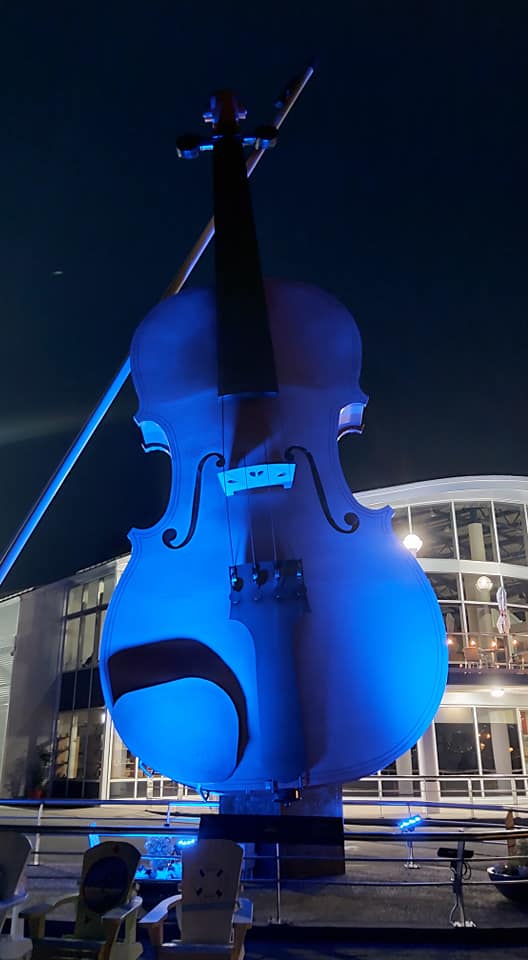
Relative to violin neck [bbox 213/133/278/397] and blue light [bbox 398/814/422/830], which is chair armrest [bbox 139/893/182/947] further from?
violin neck [bbox 213/133/278/397]

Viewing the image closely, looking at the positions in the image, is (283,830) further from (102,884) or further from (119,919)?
(102,884)

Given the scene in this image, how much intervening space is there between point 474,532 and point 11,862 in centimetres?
1803

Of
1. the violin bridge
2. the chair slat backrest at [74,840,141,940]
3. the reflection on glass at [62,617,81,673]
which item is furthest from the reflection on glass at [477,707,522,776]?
the violin bridge

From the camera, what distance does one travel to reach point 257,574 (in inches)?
141

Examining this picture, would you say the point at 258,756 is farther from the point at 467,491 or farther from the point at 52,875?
the point at 467,491

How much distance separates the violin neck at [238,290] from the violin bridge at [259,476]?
493mm

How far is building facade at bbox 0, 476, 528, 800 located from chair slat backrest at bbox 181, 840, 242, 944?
1368 cm

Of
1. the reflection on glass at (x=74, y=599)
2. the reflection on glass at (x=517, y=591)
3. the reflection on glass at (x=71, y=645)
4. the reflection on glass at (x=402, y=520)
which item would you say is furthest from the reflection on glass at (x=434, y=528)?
the reflection on glass at (x=71, y=645)

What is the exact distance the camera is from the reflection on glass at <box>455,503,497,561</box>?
20.5 m

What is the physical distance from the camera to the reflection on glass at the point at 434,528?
790 inches

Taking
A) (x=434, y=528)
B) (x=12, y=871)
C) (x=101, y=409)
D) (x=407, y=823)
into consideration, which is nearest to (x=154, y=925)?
(x=12, y=871)

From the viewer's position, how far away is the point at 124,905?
155 inches

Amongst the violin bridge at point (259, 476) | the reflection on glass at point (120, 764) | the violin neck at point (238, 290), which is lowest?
the reflection on glass at point (120, 764)

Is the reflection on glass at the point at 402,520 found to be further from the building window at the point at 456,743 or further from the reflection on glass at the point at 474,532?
the building window at the point at 456,743
